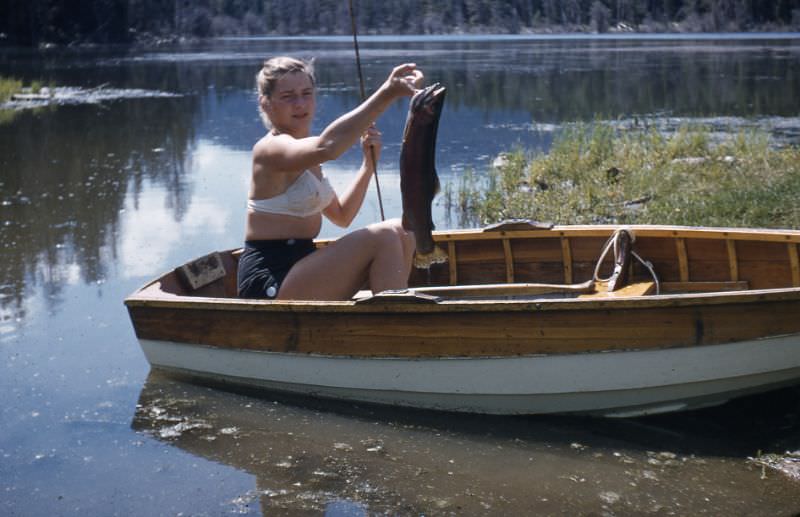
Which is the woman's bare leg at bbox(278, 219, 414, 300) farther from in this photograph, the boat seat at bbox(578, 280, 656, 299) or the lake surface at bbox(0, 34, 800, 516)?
the boat seat at bbox(578, 280, 656, 299)

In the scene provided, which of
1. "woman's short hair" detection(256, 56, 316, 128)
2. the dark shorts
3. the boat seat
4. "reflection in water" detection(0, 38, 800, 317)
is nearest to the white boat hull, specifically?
the dark shorts

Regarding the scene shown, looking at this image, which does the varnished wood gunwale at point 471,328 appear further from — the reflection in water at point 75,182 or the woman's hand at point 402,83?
the reflection in water at point 75,182

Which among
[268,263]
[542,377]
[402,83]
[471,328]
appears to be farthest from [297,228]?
[542,377]

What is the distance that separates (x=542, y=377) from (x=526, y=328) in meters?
0.34

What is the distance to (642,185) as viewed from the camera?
10.9m

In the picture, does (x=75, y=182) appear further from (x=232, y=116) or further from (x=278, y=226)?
(x=278, y=226)

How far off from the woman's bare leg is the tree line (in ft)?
188

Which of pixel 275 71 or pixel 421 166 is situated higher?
pixel 275 71

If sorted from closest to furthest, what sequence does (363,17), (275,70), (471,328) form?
1. (471,328)
2. (275,70)
3. (363,17)

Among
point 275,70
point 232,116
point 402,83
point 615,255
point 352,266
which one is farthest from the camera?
point 232,116

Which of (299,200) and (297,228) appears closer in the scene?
(299,200)

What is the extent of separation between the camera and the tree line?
59.7 m

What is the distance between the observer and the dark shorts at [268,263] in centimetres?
614

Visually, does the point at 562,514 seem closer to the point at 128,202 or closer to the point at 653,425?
the point at 653,425
